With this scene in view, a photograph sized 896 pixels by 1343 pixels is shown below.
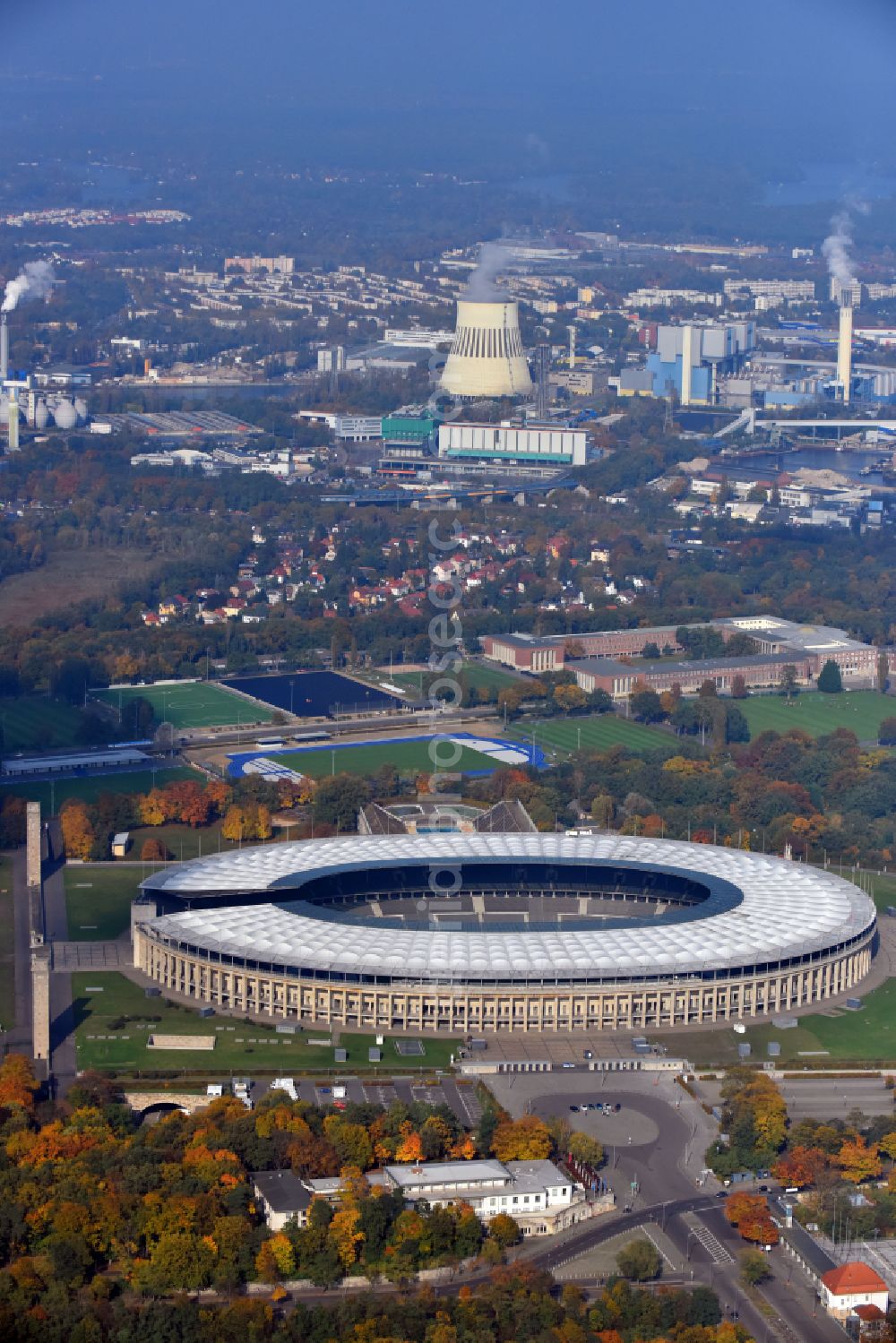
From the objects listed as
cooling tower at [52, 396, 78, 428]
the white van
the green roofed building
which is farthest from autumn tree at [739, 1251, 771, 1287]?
cooling tower at [52, 396, 78, 428]

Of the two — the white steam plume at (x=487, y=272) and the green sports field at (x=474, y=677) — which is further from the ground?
the white steam plume at (x=487, y=272)

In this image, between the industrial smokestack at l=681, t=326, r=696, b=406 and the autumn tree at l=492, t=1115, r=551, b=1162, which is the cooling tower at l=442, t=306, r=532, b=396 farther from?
the autumn tree at l=492, t=1115, r=551, b=1162

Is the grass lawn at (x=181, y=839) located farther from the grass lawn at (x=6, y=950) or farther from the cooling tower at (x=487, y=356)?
the cooling tower at (x=487, y=356)

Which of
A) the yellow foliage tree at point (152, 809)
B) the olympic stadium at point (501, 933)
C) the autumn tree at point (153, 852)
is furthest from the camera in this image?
the yellow foliage tree at point (152, 809)

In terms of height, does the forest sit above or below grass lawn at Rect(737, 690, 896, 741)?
above

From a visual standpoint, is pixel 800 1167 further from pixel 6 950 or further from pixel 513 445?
pixel 513 445

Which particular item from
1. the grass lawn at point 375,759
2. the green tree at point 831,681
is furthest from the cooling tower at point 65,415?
the grass lawn at point 375,759

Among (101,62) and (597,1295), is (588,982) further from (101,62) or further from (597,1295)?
(101,62)
